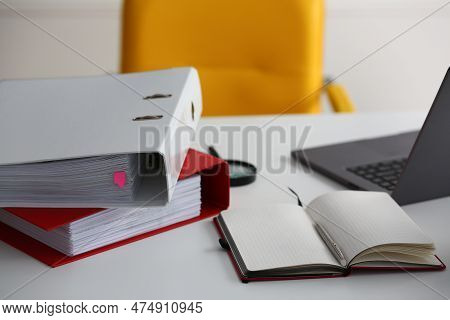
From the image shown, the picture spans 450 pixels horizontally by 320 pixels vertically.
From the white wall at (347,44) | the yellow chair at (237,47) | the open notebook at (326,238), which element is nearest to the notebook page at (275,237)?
the open notebook at (326,238)

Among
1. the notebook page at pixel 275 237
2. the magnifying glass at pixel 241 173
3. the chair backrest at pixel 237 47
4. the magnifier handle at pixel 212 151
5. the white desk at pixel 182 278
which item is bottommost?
the white desk at pixel 182 278

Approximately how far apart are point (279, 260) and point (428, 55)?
7.84ft

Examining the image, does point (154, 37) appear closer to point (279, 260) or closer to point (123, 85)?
point (123, 85)

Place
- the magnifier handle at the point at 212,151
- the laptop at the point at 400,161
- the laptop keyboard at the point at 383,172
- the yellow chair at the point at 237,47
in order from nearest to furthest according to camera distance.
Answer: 1. the laptop at the point at 400,161
2. the laptop keyboard at the point at 383,172
3. the magnifier handle at the point at 212,151
4. the yellow chair at the point at 237,47

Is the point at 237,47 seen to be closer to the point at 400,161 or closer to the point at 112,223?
the point at 400,161

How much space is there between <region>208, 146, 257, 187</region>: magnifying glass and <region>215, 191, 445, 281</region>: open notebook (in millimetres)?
139

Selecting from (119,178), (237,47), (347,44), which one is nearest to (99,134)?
(119,178)

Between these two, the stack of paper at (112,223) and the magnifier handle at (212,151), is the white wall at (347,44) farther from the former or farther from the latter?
the stack of paper at (112,223)

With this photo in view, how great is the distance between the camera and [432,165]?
3.02 ft

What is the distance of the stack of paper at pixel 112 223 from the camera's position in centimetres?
77

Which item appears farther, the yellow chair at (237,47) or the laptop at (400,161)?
the yellow chair at (237,47)

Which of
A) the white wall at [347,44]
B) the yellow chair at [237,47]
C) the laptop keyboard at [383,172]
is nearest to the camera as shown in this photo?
the laptop keyboard at [383,172]

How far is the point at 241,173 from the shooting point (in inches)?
42.2

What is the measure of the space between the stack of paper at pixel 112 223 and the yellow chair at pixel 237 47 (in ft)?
2.42
